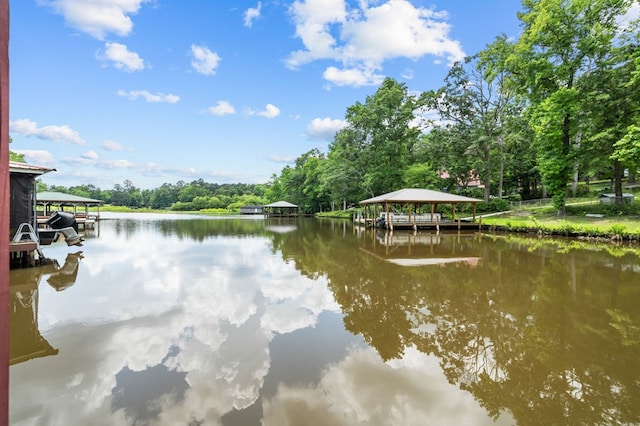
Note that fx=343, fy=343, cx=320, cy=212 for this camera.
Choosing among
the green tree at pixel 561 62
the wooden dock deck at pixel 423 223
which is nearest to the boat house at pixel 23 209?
the wooden dock deck at pixel 423 223

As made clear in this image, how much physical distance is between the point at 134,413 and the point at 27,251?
893cm

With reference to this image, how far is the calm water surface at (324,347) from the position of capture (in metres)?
3.08

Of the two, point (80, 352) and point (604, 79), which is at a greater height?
point (604, 79)

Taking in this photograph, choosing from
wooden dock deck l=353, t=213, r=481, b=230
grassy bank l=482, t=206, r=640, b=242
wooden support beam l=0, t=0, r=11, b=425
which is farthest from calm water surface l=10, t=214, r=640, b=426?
wooden dock deck l=353, t=213, r=481, b=230

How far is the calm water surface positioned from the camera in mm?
3076

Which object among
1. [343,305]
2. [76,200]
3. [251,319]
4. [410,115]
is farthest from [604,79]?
[76,200]

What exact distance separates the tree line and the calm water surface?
15.9m

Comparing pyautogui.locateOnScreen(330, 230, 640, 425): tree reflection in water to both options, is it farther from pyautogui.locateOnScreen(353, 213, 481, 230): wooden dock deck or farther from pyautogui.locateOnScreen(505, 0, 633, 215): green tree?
pyautogui.locateOnScreen(505, 0, 633, 215): green tree

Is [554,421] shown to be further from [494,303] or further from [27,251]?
[27,251]

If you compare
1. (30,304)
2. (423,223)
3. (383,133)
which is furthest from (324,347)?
(383,133)

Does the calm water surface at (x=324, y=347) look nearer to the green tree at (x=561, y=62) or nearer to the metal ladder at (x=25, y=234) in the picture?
the metal ladder at (x=25, y=234)

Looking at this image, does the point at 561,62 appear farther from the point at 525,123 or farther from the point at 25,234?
the point at 25,234

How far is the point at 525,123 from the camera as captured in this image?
29.0 metres

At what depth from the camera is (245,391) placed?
3355 millimetres
